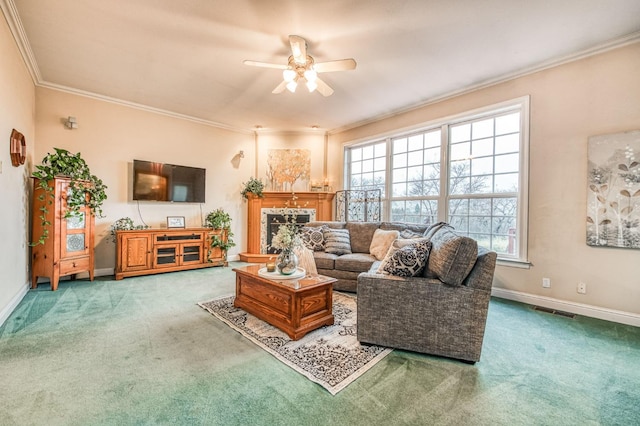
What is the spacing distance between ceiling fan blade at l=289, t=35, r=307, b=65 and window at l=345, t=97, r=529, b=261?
94.9 inches

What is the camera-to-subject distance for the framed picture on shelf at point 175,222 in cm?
486

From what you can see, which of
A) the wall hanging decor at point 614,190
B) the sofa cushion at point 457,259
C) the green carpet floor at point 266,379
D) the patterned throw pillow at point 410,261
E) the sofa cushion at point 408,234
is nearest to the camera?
the green carpet floor at point 266,379

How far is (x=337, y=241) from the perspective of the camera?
4.19 m

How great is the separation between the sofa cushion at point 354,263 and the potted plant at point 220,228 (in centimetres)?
240

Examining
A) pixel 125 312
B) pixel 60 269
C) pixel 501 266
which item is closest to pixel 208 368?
pixel 125 312

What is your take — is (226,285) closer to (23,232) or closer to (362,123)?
(23,232)

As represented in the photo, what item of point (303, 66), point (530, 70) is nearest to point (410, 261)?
point (303, 66)

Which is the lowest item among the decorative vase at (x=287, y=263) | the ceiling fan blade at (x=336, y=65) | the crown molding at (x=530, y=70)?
the decorative vase at (x=287, y=263)

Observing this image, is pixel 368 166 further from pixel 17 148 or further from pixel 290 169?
pixel 17 148

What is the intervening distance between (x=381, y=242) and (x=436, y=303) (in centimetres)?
189

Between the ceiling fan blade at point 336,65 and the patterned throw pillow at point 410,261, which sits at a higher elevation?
the ceiling fan blade at point 336,65

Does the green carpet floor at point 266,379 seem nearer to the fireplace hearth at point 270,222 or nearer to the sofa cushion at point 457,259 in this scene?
the sofa cushion at point 457,259

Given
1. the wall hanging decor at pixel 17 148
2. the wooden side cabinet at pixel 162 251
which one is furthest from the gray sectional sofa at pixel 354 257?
the wall hanging decor at pixel 17 148

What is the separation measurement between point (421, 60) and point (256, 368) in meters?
3.45
